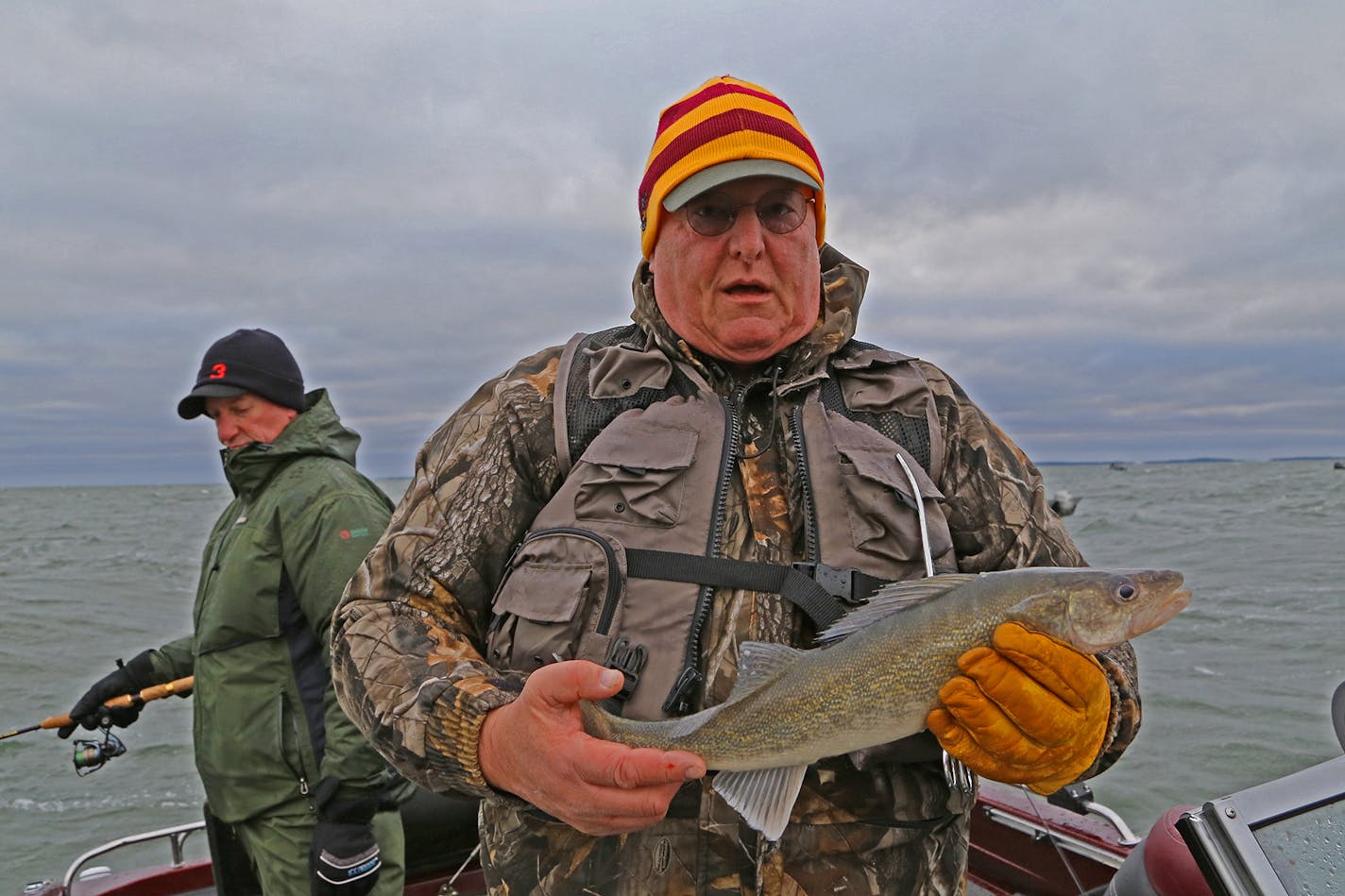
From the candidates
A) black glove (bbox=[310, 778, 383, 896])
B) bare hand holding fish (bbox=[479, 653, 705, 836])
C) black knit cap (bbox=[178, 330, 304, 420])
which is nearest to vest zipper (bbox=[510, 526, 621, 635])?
bare hand holding fish (bbox=[479, 653, 705, 836])

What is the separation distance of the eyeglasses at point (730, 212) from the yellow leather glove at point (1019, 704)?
1.33 metres

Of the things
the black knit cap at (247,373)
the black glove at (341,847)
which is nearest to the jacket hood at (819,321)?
the black glove at (341,847)

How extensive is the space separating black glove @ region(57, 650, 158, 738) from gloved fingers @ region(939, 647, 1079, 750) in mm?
5901

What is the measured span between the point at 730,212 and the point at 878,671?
1390 mm

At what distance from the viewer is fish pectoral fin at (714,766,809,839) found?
2.39 m

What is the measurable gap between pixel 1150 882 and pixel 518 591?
2.45 m

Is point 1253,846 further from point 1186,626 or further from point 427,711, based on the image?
point 1186,626

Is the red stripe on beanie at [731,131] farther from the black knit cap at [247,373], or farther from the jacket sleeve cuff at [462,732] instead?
the black knit cap at [247,373]

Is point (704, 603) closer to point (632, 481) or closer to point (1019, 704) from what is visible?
point (632, 481)

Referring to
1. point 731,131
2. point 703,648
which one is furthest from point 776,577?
point 731,131

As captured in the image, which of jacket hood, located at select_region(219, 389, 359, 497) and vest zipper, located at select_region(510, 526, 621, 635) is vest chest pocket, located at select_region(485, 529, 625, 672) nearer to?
vest zipper, located at select_region(510, 526, 621, 635)

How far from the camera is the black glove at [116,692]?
6391mm

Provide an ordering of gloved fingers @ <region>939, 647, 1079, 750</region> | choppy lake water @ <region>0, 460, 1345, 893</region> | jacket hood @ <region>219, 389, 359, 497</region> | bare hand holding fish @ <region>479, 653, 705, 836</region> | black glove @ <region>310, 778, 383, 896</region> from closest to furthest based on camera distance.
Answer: bare hand holding fish @ <region>479, 653, 705, 836</region> → gloved fingers @ <region>939, 647, 1079, 750</region> → black glove @ <region>310, 778, 383, 896</region> → jacket hood @ <region>219, 389, 359, 497</region> → choppy lake water @ <region>0, 460, 1345, 893</region>

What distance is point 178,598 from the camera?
93.5 feet
